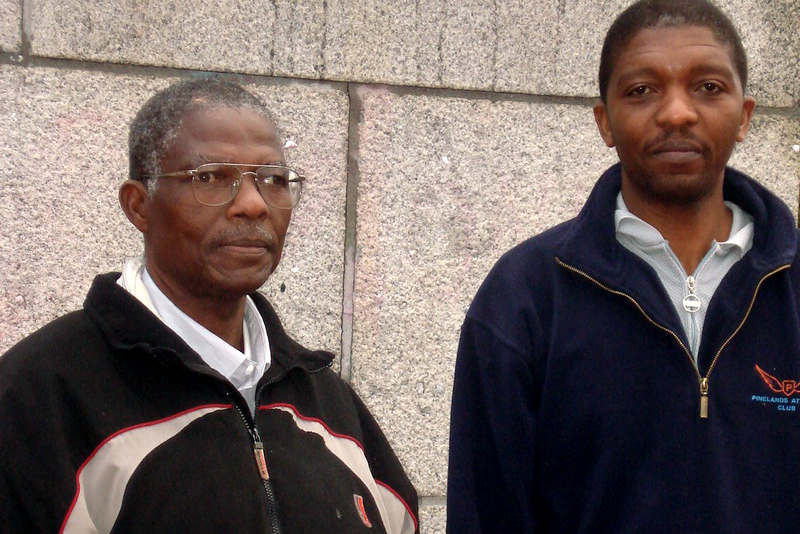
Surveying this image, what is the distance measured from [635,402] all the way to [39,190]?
208 cm

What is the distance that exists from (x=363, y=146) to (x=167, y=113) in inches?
53.7

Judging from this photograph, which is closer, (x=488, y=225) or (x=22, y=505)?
(x=22, y=505)

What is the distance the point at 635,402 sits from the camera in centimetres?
202

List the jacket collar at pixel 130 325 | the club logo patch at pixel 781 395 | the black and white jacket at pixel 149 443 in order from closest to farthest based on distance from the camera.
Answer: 1. the black and white jacket at pixel 149 443
2. the jacket collar at pixel 130 325
3. the club logo patch at pixel 781 395

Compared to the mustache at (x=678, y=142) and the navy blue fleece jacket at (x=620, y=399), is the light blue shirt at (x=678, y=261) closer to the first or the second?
the navy blue fleece jacket at (x=620, y=399)

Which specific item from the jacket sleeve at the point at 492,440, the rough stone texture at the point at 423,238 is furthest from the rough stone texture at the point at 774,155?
the jacket sleeve at the point at 492,440

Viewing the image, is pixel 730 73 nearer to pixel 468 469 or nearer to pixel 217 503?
pixel 468 469

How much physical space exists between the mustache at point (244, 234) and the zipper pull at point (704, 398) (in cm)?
94

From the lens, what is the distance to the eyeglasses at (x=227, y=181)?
2031 millimetres

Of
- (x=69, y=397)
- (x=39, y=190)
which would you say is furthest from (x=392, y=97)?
(x=69, y=397)

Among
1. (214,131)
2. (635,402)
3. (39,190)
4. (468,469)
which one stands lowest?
(468,469)

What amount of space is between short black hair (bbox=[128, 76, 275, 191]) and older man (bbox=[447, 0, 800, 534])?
27.5 inches

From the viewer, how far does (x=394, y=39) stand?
342 cm

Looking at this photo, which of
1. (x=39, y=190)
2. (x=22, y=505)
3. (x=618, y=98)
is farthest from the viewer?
(x=39, y=190)
